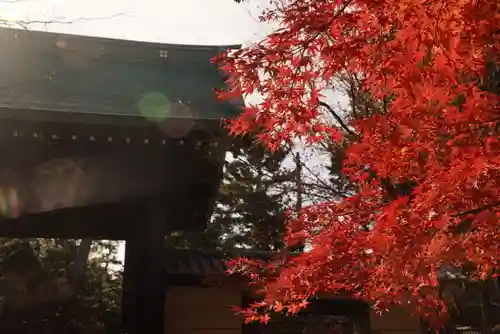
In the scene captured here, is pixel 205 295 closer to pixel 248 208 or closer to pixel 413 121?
pixel 413 121

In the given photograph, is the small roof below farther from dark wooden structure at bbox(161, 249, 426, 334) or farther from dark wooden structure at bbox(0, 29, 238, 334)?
dark wooden structure at bbox(161, 249, 426, 334)

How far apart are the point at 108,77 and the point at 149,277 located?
2.58 meters

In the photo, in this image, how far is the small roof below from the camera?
4.91m

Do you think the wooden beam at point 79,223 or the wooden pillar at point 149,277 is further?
the wooden beam at point 79,223

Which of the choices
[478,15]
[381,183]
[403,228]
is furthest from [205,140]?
[478,15]

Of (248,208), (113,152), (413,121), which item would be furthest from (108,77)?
(248,208)

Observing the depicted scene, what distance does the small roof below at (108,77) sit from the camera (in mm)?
4910

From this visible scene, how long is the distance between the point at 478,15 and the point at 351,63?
0.85 m

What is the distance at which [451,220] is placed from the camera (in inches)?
93.4

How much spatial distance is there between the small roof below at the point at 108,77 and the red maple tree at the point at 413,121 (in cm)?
183

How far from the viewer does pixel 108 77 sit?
6355 millimetres

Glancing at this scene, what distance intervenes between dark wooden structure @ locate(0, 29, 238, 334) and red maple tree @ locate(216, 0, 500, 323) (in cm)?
164

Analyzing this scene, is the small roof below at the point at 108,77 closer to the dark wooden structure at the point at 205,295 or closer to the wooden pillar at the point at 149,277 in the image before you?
the wooden pillar at the point at 149,277

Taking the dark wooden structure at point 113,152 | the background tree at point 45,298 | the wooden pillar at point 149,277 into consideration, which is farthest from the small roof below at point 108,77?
the background tree at point 45,298
